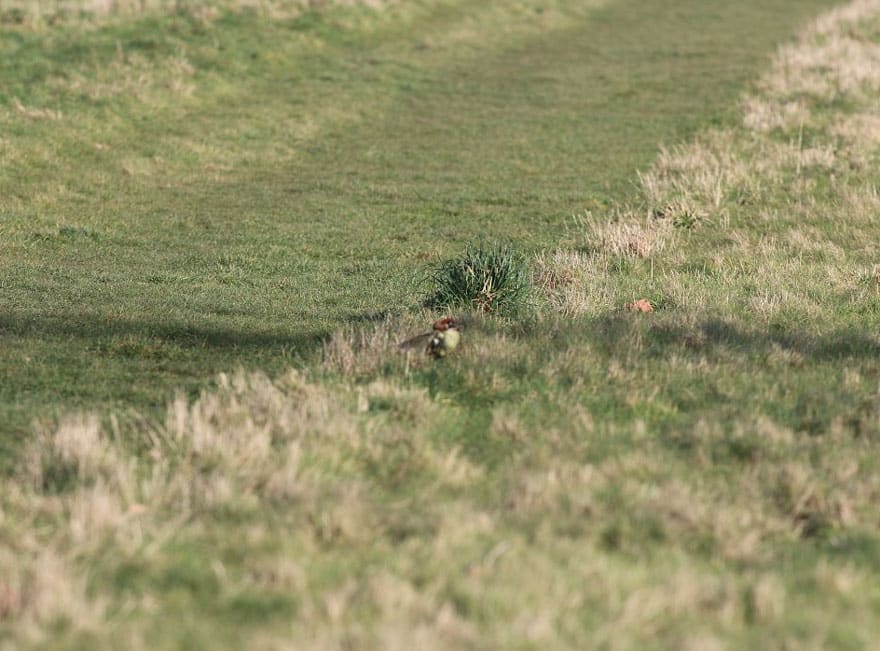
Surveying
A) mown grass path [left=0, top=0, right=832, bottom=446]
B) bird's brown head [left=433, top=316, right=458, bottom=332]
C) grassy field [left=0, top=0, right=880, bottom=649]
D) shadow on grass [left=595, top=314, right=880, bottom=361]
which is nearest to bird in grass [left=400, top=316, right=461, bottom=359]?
bird's brown head [left=433, top=316, right=458, bottom=332]

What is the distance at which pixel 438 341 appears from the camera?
690 centimetres

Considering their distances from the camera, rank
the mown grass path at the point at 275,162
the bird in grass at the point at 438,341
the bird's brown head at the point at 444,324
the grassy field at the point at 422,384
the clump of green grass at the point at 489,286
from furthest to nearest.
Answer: the clump of green grass at the point at 489,286, the mown grass path at the point at 275,162, the bird's brown head at the point at 444,324, the bird in grass at the point at 438,341, the grassy field at the point at 422,384

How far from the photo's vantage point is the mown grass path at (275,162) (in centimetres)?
788

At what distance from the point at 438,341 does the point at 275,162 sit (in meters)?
8.80

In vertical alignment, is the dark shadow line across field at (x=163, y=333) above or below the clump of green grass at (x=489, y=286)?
below

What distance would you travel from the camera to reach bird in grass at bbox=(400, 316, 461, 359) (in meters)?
6.89

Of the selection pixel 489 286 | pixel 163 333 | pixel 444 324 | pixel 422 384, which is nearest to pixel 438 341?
pixel 444 324

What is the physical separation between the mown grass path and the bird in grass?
72cm

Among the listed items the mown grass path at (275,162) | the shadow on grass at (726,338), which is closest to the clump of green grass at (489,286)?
the mown grass path at (275,162)

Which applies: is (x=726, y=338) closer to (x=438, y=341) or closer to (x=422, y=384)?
(x=438, y=341)

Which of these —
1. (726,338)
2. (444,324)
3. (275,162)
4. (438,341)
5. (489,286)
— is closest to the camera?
(438,341)

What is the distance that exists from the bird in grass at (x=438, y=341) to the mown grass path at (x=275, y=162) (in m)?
0.72

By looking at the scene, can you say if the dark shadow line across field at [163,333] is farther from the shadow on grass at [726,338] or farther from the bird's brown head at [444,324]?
the shadow on grass at [726,338]

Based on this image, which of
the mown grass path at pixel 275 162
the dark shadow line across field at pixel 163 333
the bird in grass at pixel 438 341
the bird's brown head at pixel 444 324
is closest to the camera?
the bird in grass at pixel 438 341
